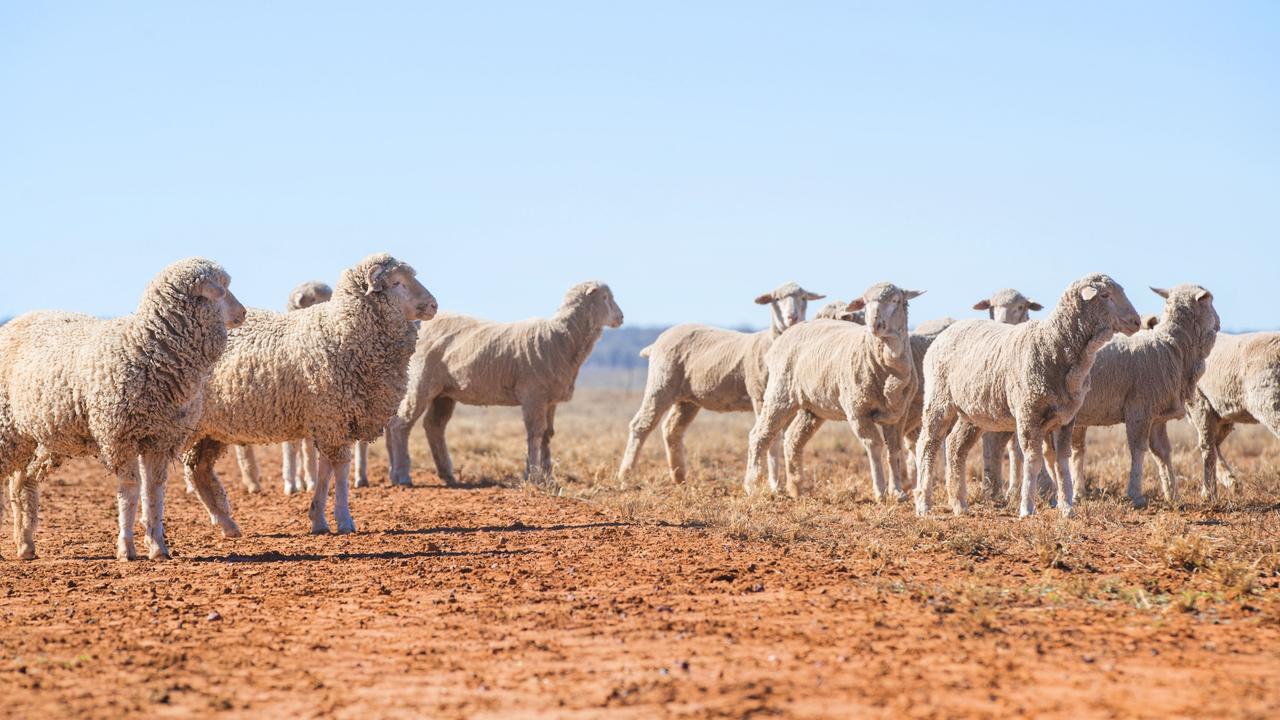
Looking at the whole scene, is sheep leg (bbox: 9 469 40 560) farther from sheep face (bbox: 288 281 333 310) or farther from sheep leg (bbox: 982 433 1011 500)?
sheep leg (bbox: 982 433 1011 500)

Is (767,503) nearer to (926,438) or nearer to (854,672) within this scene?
(926,438)

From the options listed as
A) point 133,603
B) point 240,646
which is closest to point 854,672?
point 240,646

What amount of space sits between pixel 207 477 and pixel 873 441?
7156 millimetres

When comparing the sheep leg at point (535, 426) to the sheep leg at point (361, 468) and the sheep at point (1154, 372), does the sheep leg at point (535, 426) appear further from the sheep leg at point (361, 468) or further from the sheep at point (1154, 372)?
the sheep at point (1154, 372)

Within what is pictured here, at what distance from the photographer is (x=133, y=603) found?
8.48 meters

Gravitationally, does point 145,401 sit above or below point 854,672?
above

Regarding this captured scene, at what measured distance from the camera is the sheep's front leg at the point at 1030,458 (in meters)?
12.2

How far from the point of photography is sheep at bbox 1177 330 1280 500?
49.8ft

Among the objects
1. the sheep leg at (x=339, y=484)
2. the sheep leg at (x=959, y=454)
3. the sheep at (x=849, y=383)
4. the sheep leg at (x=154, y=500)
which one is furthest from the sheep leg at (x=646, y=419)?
the sheep leg at (x=154, y=500)

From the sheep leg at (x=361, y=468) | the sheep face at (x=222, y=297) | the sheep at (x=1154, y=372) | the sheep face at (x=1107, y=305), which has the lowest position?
the sheep leg at (x=361, y=468)

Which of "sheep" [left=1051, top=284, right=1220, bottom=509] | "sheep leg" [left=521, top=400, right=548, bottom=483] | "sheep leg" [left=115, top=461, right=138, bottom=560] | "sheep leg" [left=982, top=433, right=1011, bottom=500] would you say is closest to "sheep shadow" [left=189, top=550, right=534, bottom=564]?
"sheep leg" [left=115, top=461, right=138, bottom=560]

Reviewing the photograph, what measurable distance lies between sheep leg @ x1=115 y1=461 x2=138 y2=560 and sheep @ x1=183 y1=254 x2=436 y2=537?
61.0 inches

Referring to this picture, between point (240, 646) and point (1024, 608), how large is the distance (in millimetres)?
4496

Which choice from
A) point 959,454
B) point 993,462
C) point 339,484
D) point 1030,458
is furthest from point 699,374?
point 339,484
